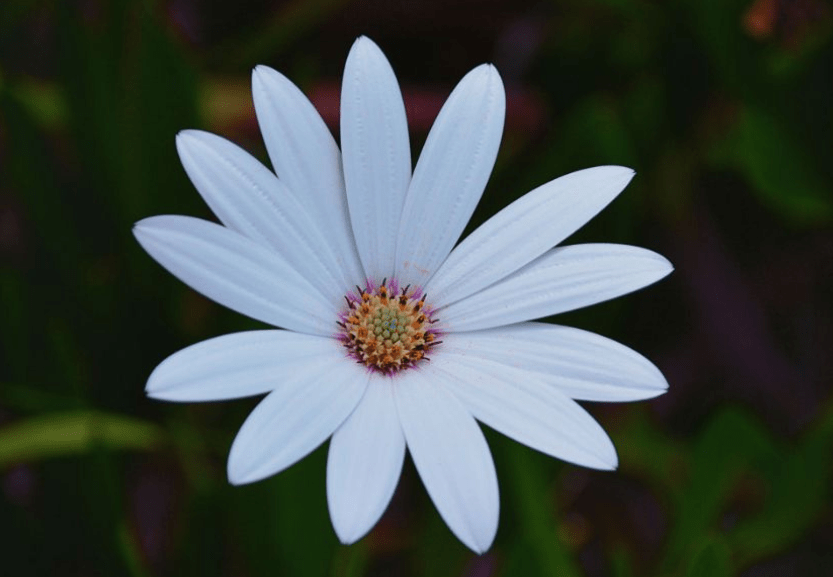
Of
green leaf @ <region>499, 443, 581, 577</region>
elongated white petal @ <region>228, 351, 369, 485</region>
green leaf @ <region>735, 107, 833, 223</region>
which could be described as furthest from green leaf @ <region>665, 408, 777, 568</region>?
elongated white petal @ <region>228, 351, 369, 485</region>

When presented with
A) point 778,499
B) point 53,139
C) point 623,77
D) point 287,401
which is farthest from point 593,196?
point 53,139

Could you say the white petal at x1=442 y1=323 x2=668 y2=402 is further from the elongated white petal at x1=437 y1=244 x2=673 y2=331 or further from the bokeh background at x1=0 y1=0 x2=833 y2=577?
the bokeh background at x1=0 y1=0 x2=833 y2=577

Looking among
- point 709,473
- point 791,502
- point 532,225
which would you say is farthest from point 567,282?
point 791,502

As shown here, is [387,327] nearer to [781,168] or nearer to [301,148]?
[301,148]

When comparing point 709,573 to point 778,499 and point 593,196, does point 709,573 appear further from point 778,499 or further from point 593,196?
point 778,499

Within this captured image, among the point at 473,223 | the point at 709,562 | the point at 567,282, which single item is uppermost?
the point at 473,223

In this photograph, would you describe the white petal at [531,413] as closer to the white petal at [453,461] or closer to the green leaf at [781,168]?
the white petal at [453,461]

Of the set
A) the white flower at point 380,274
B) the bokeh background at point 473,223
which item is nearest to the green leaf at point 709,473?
the bokeh background at point 473,223
